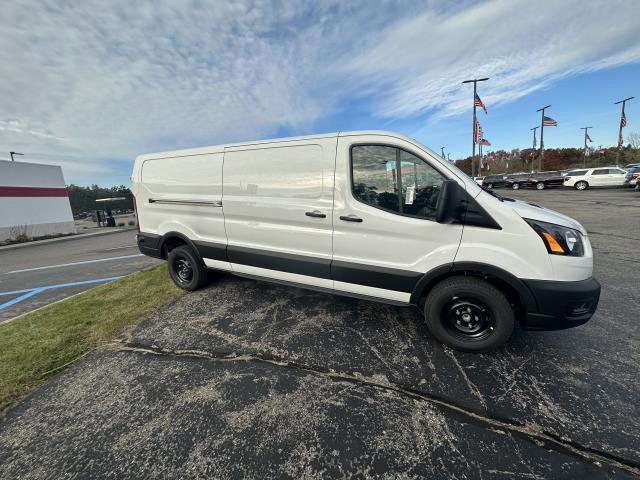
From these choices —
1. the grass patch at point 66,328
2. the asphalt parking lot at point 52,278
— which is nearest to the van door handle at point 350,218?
the grass patch at point 66,328

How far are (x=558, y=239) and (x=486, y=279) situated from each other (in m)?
0.65

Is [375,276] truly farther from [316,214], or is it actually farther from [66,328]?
Answer: [66,328]

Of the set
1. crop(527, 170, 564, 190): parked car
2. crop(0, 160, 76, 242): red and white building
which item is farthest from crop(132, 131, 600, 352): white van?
crop(527, 170, 564, 190): parked car

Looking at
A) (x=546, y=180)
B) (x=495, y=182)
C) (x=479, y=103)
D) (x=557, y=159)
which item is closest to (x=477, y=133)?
(x=479, y=103)

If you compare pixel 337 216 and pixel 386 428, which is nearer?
pixel 386 428

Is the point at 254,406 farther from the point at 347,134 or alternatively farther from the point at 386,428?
the point at 347,134

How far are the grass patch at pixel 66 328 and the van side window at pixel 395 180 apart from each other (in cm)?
339

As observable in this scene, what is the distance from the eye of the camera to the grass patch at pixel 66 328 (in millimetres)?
2676

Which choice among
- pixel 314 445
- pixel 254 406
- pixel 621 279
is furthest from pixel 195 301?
pixel 621 279

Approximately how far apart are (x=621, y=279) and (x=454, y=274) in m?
3.84

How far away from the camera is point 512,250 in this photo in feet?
8.02

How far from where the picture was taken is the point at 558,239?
2.39 meters

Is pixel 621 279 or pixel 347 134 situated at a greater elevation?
pixel 347 134

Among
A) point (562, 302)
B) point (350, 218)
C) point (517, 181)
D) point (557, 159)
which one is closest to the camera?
point (562, 302)
